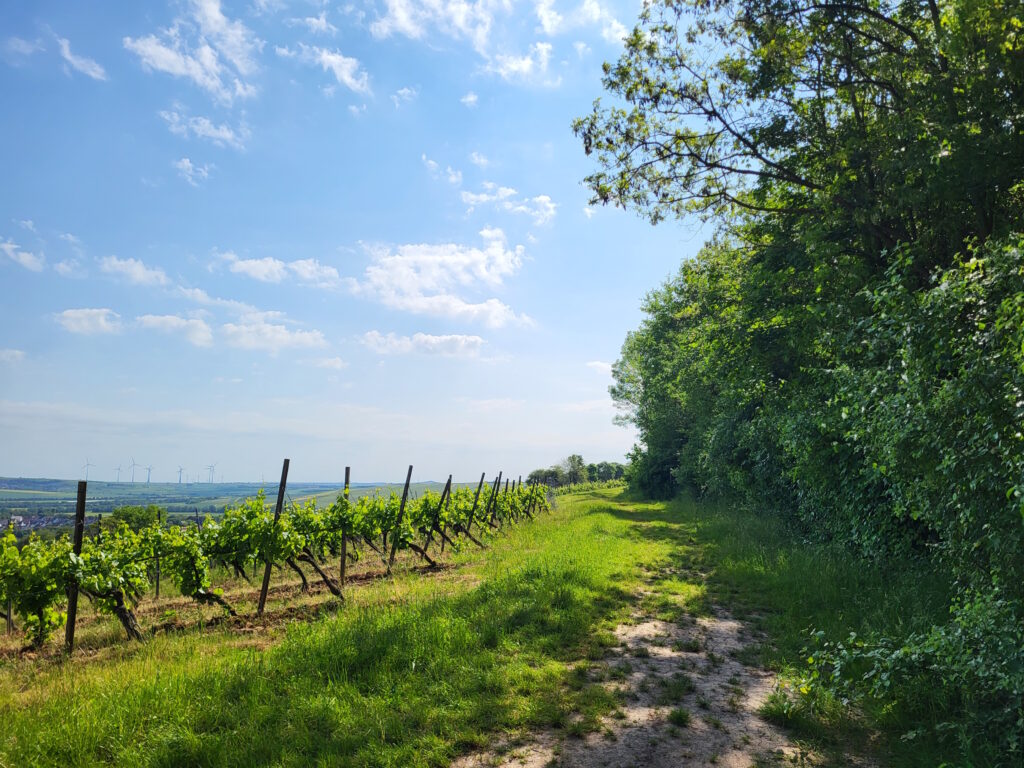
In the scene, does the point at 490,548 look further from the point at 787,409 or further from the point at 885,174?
the point at 885,174

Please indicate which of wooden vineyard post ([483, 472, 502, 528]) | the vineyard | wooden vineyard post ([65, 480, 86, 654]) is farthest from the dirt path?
wooden vineyard post ([483, 472, 502, 528])

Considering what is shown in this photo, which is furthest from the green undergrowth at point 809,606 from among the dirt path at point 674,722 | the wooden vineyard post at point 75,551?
the wooden vineyard post at point 75,551

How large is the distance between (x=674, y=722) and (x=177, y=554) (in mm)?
10267

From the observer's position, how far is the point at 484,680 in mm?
5660

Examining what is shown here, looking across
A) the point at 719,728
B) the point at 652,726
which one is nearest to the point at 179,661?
the point at 652,726

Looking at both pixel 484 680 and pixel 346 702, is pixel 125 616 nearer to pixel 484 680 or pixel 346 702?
pixel 346 702

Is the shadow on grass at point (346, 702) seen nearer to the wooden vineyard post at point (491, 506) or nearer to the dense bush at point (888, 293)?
the dense bush at point (888, 293)

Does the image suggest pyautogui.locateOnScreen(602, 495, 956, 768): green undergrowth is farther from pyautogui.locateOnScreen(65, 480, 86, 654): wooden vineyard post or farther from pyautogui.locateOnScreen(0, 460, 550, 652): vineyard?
pyautogui.locateOnScreen(65, 480, 86, 654): wooden vineyard post

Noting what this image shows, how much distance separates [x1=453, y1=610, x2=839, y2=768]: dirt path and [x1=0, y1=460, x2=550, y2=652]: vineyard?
6.67 m

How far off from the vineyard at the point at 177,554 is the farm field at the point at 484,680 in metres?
0.70

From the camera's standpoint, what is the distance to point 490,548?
19047mm

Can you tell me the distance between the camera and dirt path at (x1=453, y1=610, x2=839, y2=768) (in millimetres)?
4242

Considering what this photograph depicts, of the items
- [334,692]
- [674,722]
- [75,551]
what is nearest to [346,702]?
[334,692]

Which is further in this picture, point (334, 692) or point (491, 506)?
point (491, 506)
